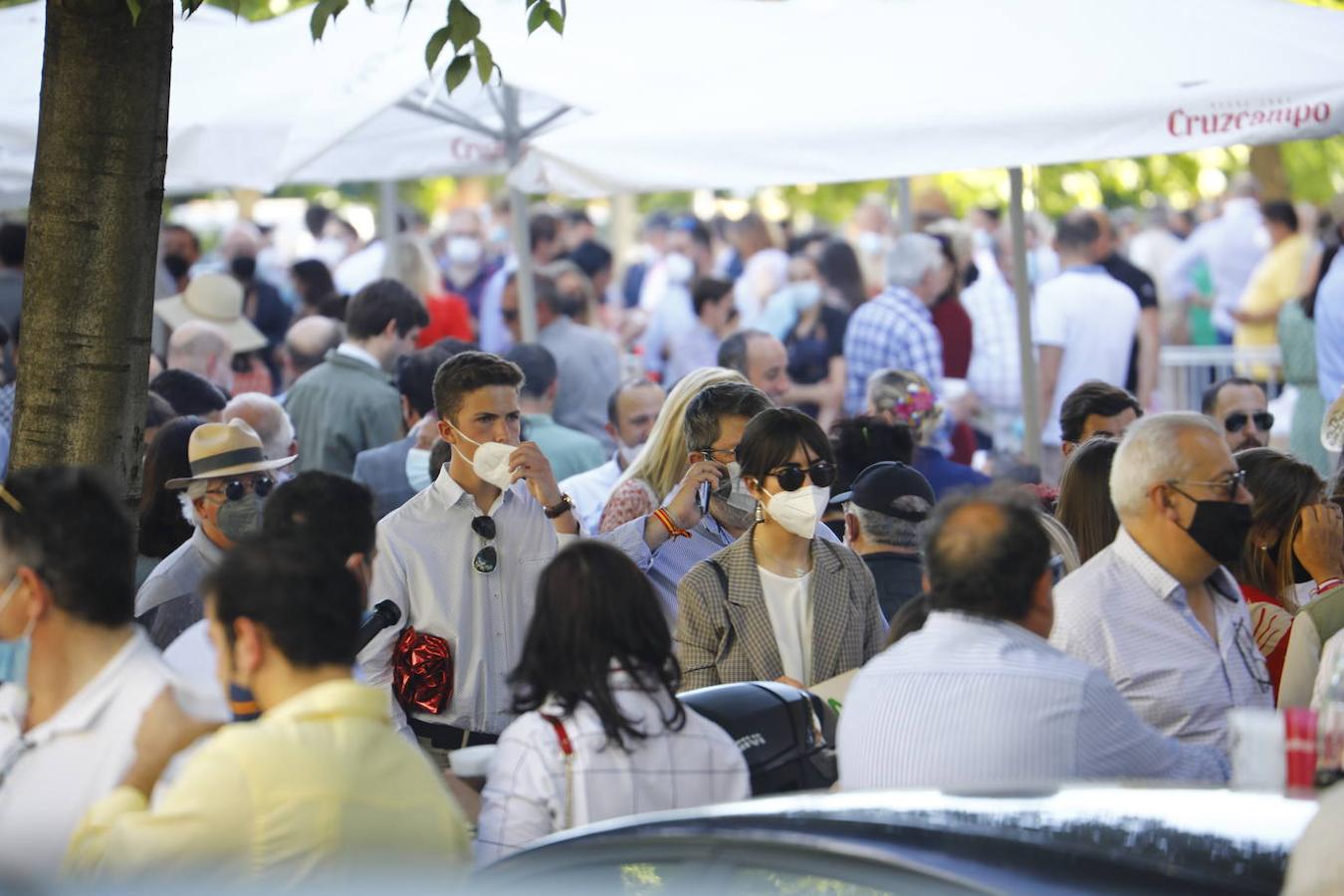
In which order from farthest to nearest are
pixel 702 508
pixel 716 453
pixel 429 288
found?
pixel 429 288 → pixel 716 453 → pixel 702 508

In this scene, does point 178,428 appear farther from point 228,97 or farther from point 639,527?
point 228,97

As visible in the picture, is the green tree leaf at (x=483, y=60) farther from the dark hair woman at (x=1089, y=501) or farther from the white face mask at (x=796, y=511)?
the dark hair woman at (x=1089, y=501)

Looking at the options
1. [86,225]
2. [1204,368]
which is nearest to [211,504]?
[86,225]

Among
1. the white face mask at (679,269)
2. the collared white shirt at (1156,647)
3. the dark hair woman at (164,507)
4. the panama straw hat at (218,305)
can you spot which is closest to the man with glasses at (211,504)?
the dark hair woman at (164,507)

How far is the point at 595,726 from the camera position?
4.10 metres

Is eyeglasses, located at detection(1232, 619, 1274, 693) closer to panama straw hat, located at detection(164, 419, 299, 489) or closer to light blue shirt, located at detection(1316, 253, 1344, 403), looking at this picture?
panama straw hat, located at detection(164, 419, 299, 489)

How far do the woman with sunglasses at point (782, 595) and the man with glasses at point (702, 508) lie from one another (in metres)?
0.33

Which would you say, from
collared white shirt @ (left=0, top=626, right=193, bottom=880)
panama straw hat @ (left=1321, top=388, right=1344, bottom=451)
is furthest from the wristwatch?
panama straw hat @ (left=1321, top=388, right=1344, bottom=451)

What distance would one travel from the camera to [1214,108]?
25.3 feet

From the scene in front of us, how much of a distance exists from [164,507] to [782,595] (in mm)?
2084

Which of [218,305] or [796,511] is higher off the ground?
[218,305]

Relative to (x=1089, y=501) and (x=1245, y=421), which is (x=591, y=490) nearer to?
(x=1089, y=501)

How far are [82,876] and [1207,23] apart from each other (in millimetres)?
6742

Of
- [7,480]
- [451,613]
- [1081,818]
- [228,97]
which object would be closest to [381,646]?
[451,613]
